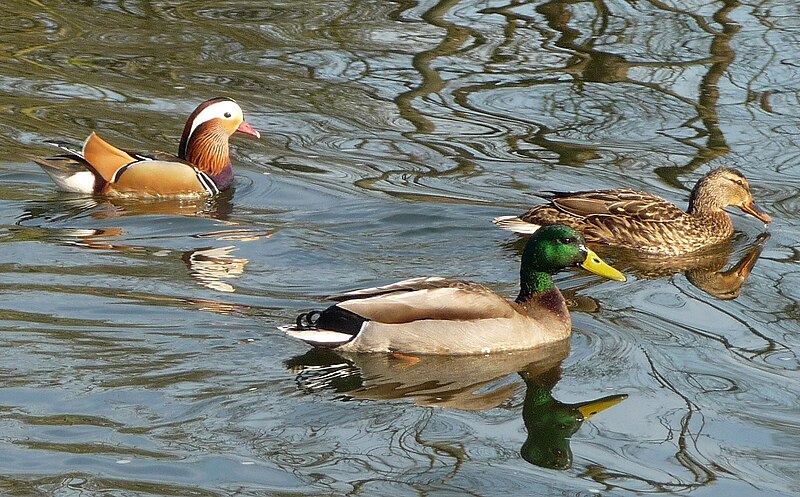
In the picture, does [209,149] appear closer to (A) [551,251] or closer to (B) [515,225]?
(B) [515,225]

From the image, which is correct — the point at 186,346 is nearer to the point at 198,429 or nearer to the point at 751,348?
the point at 198,429

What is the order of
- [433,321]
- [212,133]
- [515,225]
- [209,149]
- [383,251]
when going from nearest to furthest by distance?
[433,321], [383,251], [515,225], [209,149], [212,133]

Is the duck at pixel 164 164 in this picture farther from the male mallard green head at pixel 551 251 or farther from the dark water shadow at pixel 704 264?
the male mallard green head at pixel 551 251

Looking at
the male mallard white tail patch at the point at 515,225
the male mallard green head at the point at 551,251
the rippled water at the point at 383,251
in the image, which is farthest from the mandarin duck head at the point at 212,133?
the male mallard green head at the point at 551,251

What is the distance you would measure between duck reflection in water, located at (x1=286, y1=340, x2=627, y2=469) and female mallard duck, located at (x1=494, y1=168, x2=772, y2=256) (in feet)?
7.70

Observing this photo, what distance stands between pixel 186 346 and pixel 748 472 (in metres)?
3.32

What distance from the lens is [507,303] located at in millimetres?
8523

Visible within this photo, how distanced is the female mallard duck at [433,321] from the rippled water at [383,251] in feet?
0.45

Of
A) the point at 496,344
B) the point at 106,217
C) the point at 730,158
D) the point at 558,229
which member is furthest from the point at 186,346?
the point at 730,158

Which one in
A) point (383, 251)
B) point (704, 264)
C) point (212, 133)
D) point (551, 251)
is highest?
point (551, 251)

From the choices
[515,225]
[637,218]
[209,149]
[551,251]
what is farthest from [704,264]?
[209,149]

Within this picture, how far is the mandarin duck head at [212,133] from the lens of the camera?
12211 millimetres

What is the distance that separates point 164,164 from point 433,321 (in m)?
4.37

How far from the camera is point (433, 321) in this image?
327 inches
